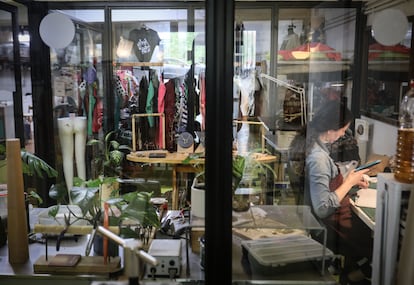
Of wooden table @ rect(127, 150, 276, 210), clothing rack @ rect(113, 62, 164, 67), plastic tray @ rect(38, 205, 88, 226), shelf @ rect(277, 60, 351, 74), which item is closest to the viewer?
plastic tray @ rect(38, 205, 88, 226)

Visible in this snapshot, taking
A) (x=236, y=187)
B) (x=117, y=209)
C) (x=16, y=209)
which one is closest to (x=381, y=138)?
(x=236, y=187)

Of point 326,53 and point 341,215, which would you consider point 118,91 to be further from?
point 341,215

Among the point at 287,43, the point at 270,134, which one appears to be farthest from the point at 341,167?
the point at 287,43

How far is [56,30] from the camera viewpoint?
1.54m

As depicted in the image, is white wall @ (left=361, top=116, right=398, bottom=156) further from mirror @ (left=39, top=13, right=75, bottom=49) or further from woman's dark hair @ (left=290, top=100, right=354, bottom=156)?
mirror @ (left=39, top=13, right=75, bottom=49)

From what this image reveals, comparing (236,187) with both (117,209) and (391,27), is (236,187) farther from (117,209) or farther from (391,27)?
(391,27)

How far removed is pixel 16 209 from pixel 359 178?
1.52m

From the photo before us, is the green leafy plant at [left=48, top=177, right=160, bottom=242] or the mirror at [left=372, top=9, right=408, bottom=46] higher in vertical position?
the mirror at [left=372, top=9, right=408, bottom=46]

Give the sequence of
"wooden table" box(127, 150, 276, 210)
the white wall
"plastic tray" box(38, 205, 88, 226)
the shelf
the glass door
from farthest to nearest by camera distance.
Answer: the shelf
"wooden table" box(127, 150, 276, 210)
the glass door
the white wall
"plastic tray" box(38, 205, 88, 226)

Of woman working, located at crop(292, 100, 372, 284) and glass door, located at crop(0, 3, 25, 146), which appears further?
glass door, located at crop(0, 3, 25, 146)

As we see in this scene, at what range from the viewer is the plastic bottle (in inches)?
57.3

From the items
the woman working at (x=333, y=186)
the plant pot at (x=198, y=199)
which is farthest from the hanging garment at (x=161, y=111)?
the plant pot at (x=198, y=199)

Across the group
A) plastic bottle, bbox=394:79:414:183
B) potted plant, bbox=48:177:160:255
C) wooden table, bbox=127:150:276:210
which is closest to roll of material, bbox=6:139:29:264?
potted plant, bbox=48:177:160:255

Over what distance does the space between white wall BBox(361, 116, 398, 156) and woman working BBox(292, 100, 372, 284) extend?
0.13 metres
